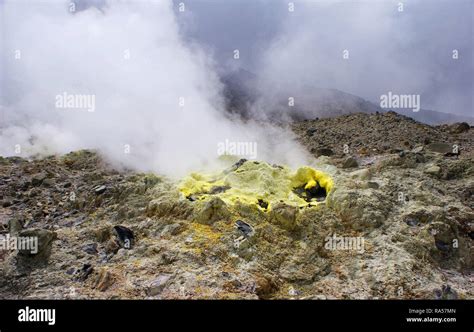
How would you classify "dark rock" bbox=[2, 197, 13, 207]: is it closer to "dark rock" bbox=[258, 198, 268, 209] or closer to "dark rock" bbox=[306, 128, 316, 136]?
"dark rock" bbox=[258, 198, 268, 209]

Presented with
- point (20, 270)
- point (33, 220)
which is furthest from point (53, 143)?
point (20, 270)

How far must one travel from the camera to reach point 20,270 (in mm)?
7926

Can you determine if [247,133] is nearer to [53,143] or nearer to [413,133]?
[413,133]

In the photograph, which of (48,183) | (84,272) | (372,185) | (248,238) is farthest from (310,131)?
(84,272)

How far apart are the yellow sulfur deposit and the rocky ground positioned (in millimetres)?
321

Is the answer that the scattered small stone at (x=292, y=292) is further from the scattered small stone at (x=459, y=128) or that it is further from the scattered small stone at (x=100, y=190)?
the scattered small stone at (x=459, y=128)

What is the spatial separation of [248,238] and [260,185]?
180 cm

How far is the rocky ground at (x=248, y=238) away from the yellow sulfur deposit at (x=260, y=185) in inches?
12.6

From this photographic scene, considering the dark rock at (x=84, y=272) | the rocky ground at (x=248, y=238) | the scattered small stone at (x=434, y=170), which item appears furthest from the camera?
the scattered small stone at (x=434, y=170)

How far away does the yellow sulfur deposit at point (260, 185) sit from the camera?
936cm

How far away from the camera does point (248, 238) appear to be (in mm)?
8250

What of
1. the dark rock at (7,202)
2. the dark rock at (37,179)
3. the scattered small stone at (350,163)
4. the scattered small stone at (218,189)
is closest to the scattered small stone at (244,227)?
the scattered small stone at (218,189)

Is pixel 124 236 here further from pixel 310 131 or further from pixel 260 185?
pixel 310 131

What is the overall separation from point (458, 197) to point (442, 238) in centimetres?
184
